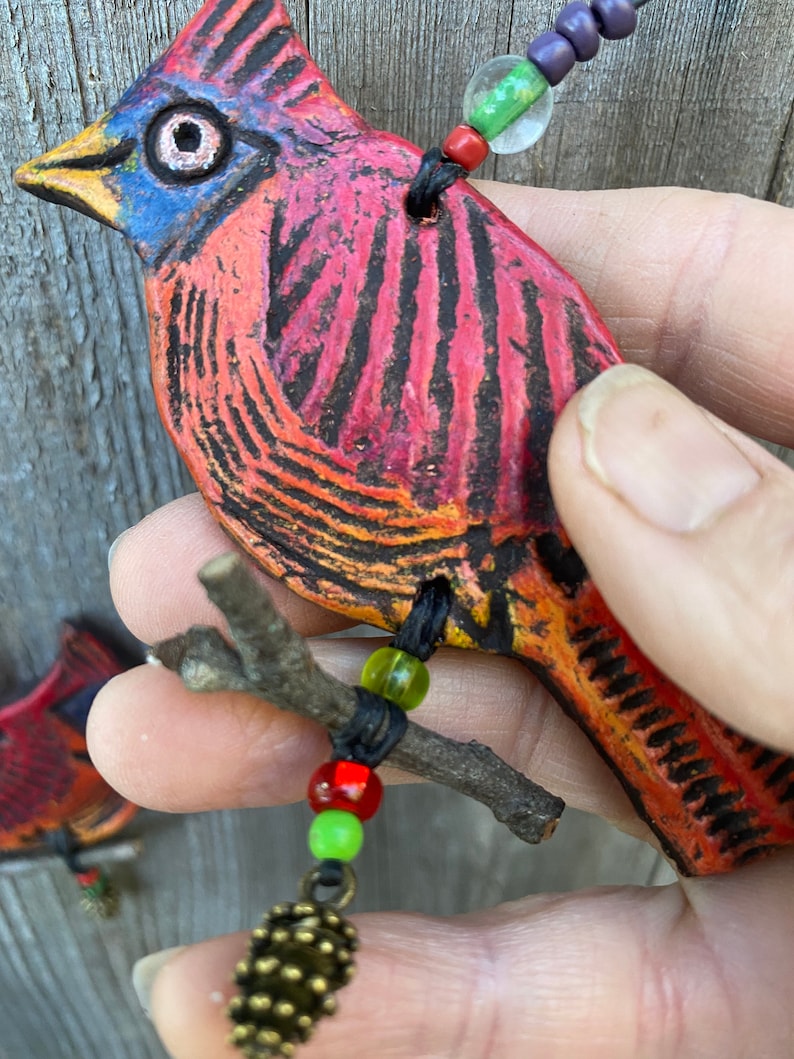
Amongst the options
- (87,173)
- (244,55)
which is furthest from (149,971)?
(244,55)

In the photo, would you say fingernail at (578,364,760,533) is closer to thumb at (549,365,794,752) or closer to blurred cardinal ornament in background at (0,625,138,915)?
thumb at (549,365,794,752)

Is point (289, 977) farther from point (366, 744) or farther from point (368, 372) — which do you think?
point (368, 372)

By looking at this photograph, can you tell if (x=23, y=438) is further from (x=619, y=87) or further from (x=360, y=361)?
(x=619, y=87)

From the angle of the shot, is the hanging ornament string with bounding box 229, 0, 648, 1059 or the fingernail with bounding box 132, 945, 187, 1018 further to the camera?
the fingernail with bounding box 132, 945, 187, 1018

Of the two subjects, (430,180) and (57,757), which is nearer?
(430,180)

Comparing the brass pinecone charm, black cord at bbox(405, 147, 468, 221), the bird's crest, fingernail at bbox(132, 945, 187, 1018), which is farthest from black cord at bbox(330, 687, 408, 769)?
the bird's crest

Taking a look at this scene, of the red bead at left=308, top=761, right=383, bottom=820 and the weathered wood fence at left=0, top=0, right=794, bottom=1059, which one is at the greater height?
the weathered wood fence at left=0, top=0, right=794, bottom=1059

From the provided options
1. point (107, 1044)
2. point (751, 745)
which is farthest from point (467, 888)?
point (751, 745)
